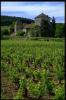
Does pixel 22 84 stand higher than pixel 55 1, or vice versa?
pixel 55 1

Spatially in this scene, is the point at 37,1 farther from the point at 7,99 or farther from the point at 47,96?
the point at 47,96

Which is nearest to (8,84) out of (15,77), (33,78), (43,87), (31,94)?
(15,77)

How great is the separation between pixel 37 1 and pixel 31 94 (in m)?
4.93

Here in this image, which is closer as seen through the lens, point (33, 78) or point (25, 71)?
point (33, 78)

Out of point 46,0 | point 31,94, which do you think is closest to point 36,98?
point 31,94

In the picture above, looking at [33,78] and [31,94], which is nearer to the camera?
[31,94]

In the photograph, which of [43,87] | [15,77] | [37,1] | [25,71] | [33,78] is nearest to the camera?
[37,1]

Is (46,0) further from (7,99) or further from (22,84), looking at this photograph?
(22,84)

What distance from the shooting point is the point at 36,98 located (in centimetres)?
612

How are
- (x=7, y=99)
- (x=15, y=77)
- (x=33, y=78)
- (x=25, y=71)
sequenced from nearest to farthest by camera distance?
A: (x=7, y=99) < (x=15, y=77) < (x=33, y=78) < (x=25, y=71)

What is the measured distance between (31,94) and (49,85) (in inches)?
18.8

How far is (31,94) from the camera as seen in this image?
252 inches

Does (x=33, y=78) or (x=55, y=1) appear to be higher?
(x=55, y=1)

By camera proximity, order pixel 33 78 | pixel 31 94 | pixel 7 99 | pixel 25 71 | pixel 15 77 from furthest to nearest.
A: pixel 25 71, pixel 33 78, pixel 15 77, pixel 31 94, pixel 7 99
